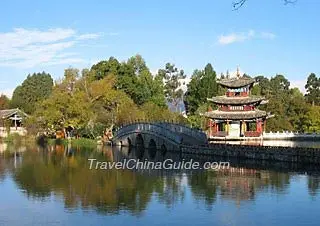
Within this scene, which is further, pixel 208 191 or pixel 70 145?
pixel 70 145

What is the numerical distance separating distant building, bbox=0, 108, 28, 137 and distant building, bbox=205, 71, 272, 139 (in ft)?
78.6

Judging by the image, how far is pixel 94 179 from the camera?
24203 mm

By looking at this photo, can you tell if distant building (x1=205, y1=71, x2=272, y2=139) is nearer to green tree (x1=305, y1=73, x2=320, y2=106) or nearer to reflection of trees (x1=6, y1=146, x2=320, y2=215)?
reflection of trees (x1=6, y1=146, x2=320, y2=215)

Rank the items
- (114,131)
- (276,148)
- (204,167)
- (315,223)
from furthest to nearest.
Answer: (114,131), (276,148), (204,167), (315,223)

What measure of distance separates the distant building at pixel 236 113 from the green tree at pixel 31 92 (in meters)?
28.0

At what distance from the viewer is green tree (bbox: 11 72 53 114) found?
7104 centimetres

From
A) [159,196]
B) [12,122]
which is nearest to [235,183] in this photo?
[159,196]

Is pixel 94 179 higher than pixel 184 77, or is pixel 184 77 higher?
pixel 184 77

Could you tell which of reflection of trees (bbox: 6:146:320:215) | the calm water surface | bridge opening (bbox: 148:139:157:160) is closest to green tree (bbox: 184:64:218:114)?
bridge opening (bbox: 148:139:157:160)

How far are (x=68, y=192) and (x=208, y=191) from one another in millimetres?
5294

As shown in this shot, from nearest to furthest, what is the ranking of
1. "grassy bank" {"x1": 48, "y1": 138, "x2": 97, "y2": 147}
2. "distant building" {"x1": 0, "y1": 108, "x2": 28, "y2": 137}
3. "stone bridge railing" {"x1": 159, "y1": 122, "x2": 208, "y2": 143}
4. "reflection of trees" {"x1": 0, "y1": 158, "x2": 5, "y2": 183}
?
"reflection of trees" {"x1": 0, "y1": 158, "x2": 5, "y2": 183}, "stone bridge railing" {"x1": 159, "y1": 122, "x2": 208, "y2": 143}, "grassy bank" {"x1": 48, "y1": 138, "x2": 97, "y2": 147}, "distant building" {"x1": 0, "y1": 108, "x2": 28, "y2": 137}

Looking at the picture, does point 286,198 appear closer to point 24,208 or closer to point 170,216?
point 170,216

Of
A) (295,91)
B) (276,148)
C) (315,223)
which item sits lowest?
(315,223)

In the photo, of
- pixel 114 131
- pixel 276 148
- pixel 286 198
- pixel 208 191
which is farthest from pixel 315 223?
pixel 114 131
